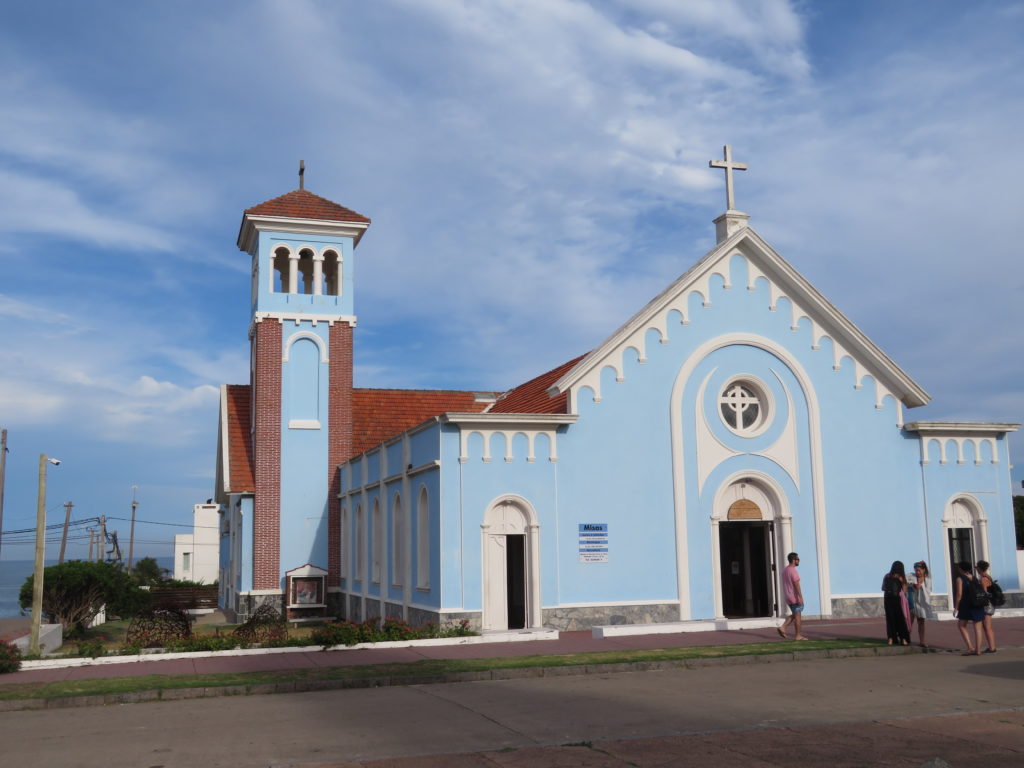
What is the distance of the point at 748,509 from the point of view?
23531 millimetres

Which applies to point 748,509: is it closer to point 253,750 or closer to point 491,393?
point 491,393

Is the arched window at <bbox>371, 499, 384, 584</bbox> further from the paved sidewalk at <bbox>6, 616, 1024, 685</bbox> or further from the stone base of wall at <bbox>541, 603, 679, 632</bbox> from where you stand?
the paved sidewalk at <bbox>6, 616, 1024, 685</bbox>

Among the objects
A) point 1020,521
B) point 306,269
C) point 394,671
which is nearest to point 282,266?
point 306,269

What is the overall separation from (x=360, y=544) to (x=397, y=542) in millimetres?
4227

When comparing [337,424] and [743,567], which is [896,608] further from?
[337,424]

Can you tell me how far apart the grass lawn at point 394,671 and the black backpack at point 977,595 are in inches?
74.3

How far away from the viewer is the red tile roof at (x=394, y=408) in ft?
104

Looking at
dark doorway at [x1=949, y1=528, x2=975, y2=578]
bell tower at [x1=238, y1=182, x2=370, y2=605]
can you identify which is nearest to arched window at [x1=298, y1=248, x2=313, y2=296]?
bell tower at [x1=238, y1=182, x2=370, y2=605]

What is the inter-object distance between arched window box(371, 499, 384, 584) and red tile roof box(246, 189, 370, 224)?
9.89 m

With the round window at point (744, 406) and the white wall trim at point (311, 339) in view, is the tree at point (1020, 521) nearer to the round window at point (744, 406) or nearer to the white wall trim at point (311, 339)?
the round window at point (744, 406)

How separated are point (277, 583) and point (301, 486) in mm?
2901

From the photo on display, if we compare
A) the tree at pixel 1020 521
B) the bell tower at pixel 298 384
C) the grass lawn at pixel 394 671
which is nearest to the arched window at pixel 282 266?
the bell tower at pixel 298 384

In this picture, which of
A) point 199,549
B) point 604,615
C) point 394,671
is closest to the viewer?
point 394,671

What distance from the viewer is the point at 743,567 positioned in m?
25.5
